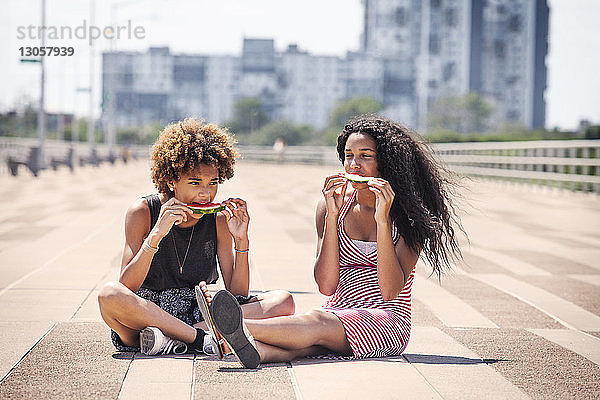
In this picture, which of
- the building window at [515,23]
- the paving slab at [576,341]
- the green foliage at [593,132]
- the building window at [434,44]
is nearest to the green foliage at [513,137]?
the green foliage at [593,132]

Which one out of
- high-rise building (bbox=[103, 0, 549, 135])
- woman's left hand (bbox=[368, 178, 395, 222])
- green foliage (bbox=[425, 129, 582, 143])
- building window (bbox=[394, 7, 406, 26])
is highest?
building window (bbox=[394, 7, 406, 26])

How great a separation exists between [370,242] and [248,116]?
12733 centimetres

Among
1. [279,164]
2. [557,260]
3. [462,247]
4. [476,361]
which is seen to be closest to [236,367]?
[476,361]

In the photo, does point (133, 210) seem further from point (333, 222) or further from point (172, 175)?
point (333, 222)

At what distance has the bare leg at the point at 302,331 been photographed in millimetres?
4266

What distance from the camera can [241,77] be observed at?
15500 centimetres

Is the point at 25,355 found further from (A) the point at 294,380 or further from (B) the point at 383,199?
(B) the point at 383,199

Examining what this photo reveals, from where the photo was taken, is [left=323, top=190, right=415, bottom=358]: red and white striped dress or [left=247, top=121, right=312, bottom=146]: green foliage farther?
[left=247, top=121, right=312, bottom=146]: green foliage

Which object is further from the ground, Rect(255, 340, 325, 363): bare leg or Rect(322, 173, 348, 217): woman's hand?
Rect(322, 173, 348, 217): woman's hand

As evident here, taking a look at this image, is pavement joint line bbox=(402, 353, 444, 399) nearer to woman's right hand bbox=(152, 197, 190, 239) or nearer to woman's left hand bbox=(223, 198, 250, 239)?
woman's left hand bbox=(223, 198, 250, 239)

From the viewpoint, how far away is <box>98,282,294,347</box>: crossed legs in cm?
439

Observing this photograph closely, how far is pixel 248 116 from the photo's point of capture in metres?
131

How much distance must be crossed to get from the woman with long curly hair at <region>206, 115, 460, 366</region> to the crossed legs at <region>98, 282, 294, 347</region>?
12.1 inches

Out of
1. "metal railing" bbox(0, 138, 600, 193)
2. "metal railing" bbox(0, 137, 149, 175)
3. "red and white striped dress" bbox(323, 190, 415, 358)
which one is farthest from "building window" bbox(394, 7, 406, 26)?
"red and white striped dress" bbox(323, 190, 415, 358)
